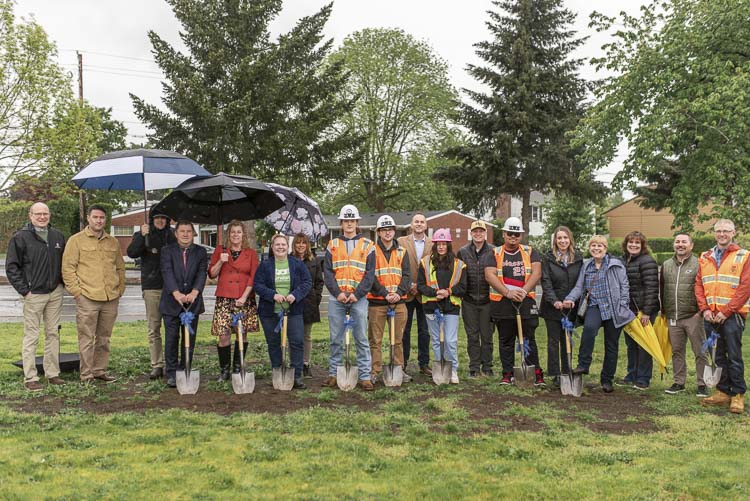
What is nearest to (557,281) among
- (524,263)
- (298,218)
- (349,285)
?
(524,263)

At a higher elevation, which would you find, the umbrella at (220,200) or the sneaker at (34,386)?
the umbrella at (220,200)

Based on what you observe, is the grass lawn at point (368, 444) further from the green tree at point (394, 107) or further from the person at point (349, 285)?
the green tree at point (394, 107)

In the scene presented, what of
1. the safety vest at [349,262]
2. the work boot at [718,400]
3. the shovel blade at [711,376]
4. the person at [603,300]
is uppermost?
the safety vest at [349,262]

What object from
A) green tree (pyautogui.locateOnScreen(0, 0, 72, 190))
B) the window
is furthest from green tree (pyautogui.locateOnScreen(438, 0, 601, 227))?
the window

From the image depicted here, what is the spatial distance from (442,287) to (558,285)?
1485 mm

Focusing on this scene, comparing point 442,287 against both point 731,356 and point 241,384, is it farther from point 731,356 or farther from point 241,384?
point 731,356

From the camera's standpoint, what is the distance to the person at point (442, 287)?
8.48 meters

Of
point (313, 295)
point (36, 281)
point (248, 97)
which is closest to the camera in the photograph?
point (36, 281)

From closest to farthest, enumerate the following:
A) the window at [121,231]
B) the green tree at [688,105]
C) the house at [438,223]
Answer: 1. the green tree at [688,105]
2. the house at [438,223]
3. the window at [121,231]

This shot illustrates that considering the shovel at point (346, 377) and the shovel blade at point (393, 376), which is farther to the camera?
the shovel blade at point (393, 376)

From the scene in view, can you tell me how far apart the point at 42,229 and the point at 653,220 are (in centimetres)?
5187

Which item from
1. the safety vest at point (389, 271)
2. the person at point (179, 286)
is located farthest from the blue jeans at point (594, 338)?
the person at point (179, 286)

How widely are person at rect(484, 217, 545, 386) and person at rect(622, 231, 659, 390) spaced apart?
3.84 ft

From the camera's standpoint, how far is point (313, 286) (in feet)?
29.3
